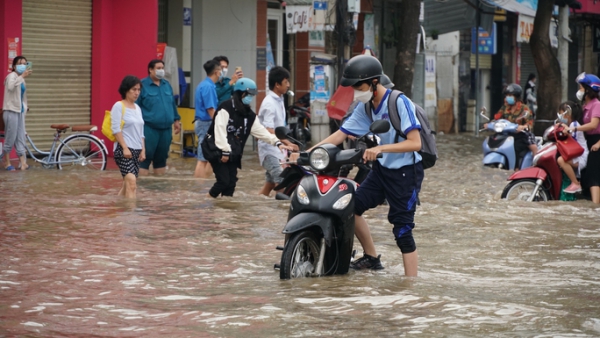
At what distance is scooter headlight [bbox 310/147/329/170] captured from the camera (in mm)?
6898

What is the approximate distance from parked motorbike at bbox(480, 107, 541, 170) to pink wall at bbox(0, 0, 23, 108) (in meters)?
7.41

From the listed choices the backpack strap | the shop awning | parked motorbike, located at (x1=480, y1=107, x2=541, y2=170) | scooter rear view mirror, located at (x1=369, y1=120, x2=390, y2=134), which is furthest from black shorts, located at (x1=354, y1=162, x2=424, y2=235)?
the shop awning

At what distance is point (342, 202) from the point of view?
697 centimetres

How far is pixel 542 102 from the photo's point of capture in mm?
23422

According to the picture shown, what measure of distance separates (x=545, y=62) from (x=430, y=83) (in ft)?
21.6

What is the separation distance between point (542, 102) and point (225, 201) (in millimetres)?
13496

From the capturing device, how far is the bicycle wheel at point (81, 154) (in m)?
15.3

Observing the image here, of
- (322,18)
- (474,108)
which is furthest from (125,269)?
(474,108)

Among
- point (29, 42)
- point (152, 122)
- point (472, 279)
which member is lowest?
point (472, 279)

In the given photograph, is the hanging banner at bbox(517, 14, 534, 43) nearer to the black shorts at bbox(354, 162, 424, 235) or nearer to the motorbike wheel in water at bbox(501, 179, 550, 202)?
the motorbike wheel in water at bbox(501, 179, 550, 202)

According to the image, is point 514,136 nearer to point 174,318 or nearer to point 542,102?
point 542,102

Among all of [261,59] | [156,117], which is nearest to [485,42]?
[261,59]

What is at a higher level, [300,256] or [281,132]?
[281,132]

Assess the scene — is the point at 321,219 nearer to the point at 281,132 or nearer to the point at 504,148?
the point at 281,132
